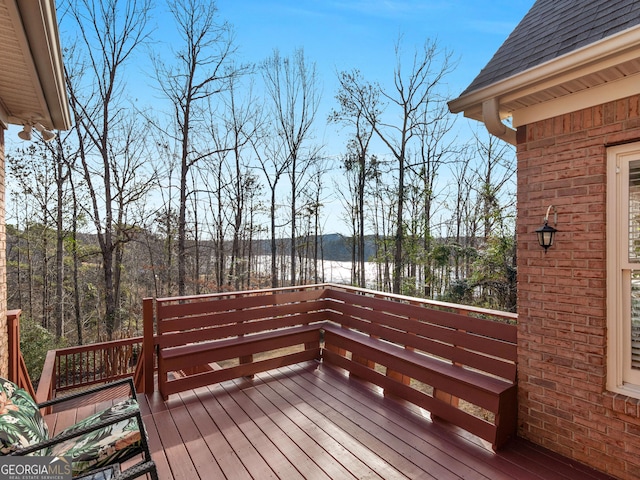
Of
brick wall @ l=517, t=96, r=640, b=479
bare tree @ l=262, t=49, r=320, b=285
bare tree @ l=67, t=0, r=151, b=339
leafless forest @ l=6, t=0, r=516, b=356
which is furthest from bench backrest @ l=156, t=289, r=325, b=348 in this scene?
bare tree @ l=262, t=49, r=320, b=285

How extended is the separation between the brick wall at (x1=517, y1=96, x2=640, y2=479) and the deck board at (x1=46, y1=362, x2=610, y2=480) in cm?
26

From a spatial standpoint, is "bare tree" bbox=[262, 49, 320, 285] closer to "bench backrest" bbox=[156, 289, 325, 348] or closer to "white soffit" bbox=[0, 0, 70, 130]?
"bench backrest" bbox=[156, 289, 325, 348]

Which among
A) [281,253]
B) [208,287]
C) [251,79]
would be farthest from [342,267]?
[251,79]

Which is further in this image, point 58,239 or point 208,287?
point 208,287

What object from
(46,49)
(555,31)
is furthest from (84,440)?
(555,31)

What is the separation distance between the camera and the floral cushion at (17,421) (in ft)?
5.47

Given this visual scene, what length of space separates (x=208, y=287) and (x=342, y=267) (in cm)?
530

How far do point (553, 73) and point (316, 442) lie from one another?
126 inches

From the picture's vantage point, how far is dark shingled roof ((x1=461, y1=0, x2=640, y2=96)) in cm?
214

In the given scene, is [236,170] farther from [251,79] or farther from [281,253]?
[281,253]

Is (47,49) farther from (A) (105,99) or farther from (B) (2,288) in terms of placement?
(A) (105,99)

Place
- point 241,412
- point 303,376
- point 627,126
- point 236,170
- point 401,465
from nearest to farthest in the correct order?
1. point 627,126
2. point 401,465
3. point 241,412
4. point 303,376
5. point 236,170

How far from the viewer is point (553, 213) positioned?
255 cm

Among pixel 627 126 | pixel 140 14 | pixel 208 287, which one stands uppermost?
pixel 140 14
